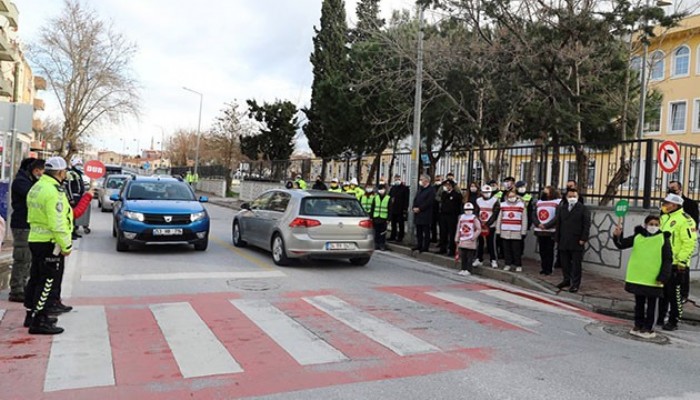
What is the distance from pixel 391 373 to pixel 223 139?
42.2 metres

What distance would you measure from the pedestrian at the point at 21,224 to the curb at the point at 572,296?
8.02 meters

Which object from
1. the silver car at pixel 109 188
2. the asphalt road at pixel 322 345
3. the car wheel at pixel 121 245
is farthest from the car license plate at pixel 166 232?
the silver car at pixel 109 188

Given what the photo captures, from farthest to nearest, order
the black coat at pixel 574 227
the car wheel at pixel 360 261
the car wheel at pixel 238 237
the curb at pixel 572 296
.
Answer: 1. the car wheel at pixel 238 237
2. the car wheel at pixel 360 261
3. the black coat at pixel 574 227
4. the curb at pixel 572 296

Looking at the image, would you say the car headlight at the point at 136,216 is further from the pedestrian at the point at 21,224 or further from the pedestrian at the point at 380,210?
the pedestrian at the point at 380,210

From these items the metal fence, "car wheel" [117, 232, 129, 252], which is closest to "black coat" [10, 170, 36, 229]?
"car wheel" [117, 232, 129, 252]

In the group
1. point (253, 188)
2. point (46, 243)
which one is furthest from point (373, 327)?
point (253, 188)

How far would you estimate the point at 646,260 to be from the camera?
6891mm

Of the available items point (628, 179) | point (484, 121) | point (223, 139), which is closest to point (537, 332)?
point (628, 179)

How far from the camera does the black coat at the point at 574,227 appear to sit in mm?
9523

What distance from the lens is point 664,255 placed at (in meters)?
6.78

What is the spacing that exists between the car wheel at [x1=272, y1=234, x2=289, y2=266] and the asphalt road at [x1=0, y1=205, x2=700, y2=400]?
3.19 ft

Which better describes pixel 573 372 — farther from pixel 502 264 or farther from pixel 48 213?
pixel 502 264

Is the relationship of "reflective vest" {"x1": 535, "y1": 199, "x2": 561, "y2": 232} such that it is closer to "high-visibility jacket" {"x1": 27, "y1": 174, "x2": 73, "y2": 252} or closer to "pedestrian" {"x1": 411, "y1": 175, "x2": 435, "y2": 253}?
"pedestrian" {"x1": 411, "y1": 175, "x2": 435, "y2": 253}

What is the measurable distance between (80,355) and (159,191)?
8.15 m
